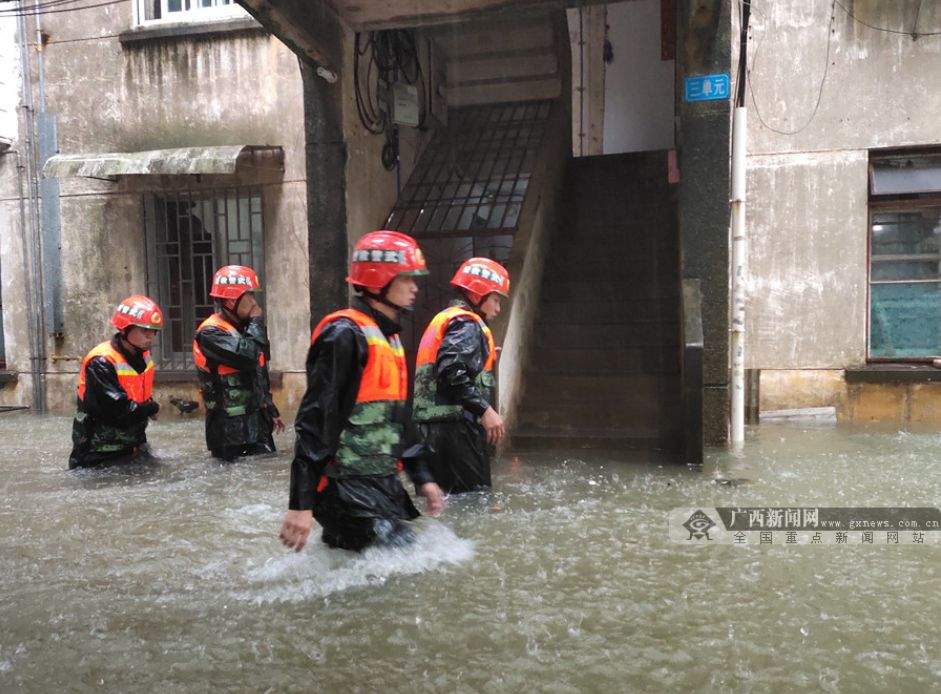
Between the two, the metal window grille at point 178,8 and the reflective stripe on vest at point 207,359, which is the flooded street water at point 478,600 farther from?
the metal window grille at point 178,8

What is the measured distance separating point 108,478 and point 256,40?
6610 mm

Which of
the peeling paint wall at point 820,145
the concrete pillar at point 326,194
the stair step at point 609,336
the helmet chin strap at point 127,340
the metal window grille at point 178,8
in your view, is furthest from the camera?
the metal window grille at point 178,8

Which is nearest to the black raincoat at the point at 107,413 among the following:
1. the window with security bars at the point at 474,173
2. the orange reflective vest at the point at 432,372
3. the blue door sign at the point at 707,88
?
the orange reflective vest at the point at 432,372

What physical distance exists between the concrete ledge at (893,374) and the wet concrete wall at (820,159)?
0.15 m

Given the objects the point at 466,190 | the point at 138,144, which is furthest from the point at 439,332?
the point at 138,144

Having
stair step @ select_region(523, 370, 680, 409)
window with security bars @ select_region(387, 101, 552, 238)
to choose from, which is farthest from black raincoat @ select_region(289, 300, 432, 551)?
window with security bars @ select_region(387, 101, 552, 238)

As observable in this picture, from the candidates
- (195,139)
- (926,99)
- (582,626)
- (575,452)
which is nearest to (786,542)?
(582,626)

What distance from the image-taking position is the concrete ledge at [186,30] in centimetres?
1012

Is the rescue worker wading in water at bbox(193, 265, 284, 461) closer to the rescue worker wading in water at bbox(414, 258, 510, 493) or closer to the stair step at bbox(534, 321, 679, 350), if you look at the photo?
the rescue worker wading in water at bbox(414, 258, 510, 493)

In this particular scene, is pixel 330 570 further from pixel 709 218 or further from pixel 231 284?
pixel 709 218

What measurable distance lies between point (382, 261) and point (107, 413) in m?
3.89

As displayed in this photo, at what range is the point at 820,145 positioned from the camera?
859cm

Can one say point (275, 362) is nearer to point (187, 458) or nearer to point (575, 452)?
point (187, 458)

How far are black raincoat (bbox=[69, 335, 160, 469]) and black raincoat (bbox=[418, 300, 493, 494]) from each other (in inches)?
103
